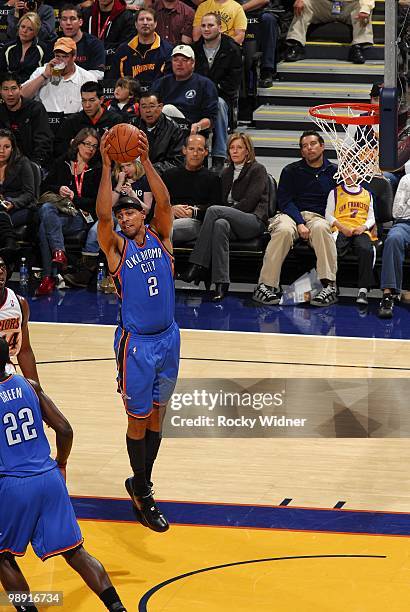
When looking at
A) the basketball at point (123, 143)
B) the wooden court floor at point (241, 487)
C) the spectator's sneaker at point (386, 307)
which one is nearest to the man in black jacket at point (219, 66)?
the spectator's sneaker at point (386, 307)

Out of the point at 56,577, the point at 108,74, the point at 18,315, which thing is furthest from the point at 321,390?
the point at 108,74

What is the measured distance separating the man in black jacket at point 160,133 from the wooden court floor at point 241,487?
107 inches

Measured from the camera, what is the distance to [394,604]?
6.52 meters

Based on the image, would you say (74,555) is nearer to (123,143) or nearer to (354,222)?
(123,143)

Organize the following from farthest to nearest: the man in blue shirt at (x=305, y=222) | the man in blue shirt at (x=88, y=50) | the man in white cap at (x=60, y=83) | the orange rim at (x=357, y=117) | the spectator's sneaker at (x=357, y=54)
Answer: the spectator's sneaker at (x=357, y=54) < the man in blue shirt at (x=88, y=50) < the man in white cap at (x=60, y=83) < the man in blue shirt at (x=305, y=222) < the orange rim at (x=357, y=117)

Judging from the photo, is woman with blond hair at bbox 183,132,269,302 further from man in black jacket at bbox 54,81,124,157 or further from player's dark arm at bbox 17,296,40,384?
player's dark arm at bbox 17,296,40,384

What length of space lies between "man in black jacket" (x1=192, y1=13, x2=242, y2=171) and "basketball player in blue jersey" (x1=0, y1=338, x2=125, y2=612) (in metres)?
8.59

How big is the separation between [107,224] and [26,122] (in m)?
6.74

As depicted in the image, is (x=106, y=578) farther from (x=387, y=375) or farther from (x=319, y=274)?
(x=319, y=274)

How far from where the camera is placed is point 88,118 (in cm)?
1387

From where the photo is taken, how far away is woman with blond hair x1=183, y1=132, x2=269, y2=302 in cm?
1253

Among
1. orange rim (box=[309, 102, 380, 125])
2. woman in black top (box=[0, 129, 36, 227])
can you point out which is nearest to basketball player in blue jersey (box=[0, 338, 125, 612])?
orange rim (box=[309, 102, 380, 125])

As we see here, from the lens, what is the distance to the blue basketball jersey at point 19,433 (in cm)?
593

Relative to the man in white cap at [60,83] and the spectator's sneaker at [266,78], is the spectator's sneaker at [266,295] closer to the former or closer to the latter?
the man in white cap at [60,83]
